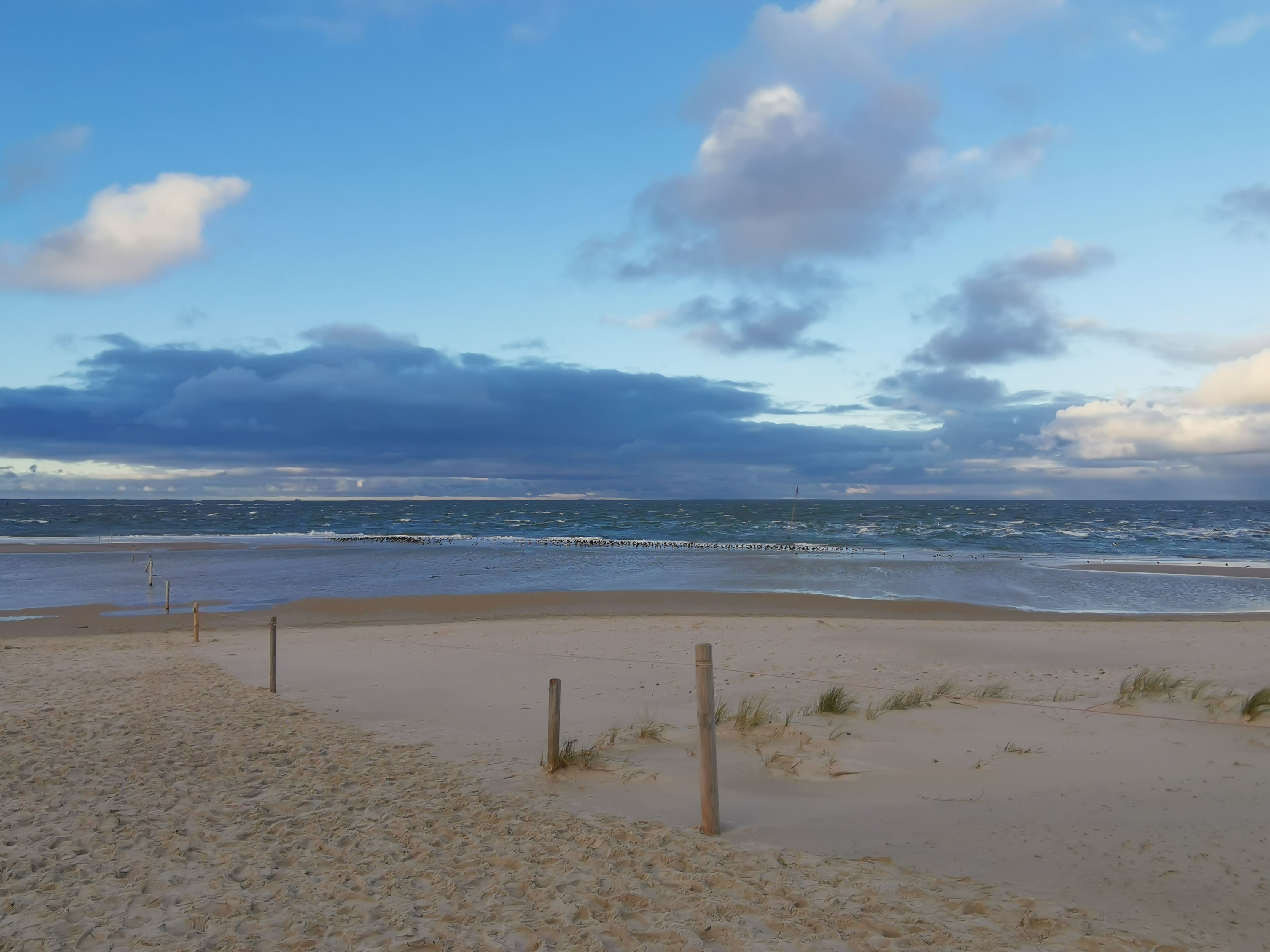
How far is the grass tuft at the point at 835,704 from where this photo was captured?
1002cm

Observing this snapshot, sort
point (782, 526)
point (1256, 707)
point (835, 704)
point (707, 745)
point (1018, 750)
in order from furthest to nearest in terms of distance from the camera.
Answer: point (782, 526) → point (835, 704) → point (1256, 707) → point (1018, 750) → point (707, 745)

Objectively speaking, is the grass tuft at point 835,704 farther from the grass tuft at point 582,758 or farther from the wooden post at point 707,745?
the wooden post at point 707,745

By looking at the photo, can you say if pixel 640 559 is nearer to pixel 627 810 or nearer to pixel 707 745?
pixel 627 810

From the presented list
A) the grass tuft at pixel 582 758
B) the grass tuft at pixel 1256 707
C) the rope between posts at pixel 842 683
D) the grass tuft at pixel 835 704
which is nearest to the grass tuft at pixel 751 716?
the grass tuft at pixel 835 704

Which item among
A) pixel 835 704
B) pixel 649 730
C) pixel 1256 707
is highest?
pixel 1256 707

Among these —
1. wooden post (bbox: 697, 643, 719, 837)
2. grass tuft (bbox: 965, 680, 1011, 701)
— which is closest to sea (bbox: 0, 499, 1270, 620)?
grass tuft (bbox: 965, 680, 1011, 701)

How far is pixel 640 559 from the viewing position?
40.7 meters

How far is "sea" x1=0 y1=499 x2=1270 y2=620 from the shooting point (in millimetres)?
26531

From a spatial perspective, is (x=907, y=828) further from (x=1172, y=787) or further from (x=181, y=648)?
(x=181, y=648)

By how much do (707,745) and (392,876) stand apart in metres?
2.45

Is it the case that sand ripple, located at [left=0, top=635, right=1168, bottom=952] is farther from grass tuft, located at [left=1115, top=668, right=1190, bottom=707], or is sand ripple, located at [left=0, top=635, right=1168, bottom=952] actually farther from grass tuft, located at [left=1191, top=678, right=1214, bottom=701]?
grass tuft, located at [left=1191, top=678, right=1214, bottom=701]

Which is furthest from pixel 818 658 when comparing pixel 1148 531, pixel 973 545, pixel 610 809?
pixel 1148 531

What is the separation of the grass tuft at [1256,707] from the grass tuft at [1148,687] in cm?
113

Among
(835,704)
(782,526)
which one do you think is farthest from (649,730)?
(782,526)
